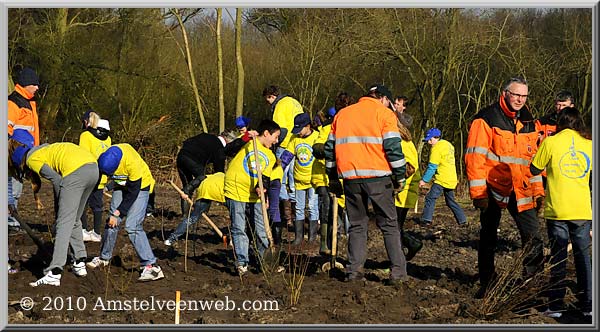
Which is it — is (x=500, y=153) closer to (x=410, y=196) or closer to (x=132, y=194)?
(x=410, y=196)

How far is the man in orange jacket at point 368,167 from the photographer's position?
8.09 metres

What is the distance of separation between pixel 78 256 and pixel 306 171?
321 cm

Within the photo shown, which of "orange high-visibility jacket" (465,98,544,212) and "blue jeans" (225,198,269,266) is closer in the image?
"orange high-visibility jacket" (465,98,544,212)

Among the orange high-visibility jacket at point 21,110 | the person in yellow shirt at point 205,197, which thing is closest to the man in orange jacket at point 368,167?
the person in yellow shirt at point 205,197

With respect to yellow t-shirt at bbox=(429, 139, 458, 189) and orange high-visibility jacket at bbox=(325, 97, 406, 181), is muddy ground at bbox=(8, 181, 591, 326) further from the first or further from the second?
yellow t-shirt at bbox=(429, 139, 458, 189)

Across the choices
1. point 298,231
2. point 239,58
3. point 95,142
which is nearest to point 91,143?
point 95,142

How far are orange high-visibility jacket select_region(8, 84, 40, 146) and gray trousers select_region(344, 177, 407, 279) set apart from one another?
162 inches

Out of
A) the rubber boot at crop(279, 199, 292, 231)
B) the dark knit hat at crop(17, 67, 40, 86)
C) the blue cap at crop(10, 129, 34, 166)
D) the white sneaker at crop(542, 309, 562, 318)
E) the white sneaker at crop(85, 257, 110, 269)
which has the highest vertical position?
the dark knit hat at crop(17, 67, 40, 86)

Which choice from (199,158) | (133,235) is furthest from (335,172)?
(199,158)

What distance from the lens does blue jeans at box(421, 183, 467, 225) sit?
44.2 ft

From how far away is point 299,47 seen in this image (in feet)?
72.1

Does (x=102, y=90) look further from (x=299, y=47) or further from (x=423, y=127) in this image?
(x=423, y=127)

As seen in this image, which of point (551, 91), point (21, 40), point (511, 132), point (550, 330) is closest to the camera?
point (550, 330)

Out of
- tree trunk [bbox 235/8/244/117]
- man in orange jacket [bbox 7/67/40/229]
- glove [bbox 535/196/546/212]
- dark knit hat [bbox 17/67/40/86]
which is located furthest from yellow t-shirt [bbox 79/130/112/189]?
tree trunk [bbox 235/8/244/117]
